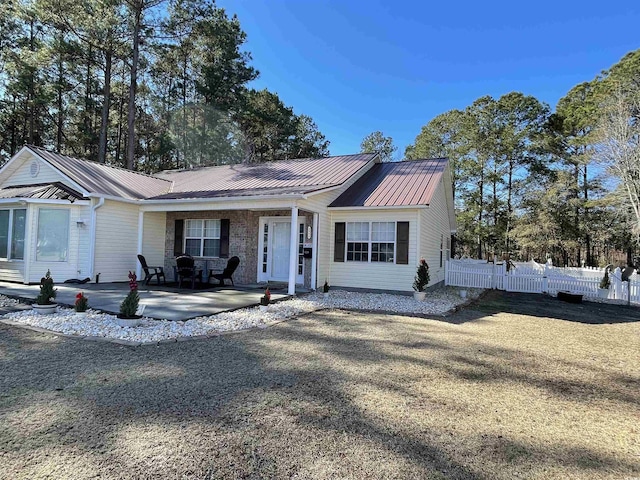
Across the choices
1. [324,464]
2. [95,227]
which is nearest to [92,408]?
[324,464]

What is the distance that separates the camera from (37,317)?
6879 millimetres

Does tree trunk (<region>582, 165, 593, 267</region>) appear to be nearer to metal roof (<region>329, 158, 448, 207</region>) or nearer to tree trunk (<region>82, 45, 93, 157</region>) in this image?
metal roof (<region>329, 158, 448, 207</region>)

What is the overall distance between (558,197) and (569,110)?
6.97 m

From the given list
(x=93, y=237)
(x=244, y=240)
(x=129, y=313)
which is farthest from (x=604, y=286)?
(x=93, y=237)

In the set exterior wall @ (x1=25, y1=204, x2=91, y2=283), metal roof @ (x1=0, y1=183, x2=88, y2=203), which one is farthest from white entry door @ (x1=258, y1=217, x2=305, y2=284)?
metal roof @ (x1=0, y1=183, x2=88, y2=203)

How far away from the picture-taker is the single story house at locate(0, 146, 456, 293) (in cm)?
1127

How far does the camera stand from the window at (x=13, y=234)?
1153 centimetres

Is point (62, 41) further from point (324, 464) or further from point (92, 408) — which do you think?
point (324, 464)

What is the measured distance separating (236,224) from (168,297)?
3973 millimetres

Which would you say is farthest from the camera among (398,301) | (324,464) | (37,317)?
(398,301)

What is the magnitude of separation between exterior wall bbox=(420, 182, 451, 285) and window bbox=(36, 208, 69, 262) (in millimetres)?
11168

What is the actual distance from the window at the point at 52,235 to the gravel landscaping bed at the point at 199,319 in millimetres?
3152

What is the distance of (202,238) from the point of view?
43.5 ft

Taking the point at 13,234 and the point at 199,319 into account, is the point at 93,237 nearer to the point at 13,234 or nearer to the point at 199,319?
the point at 13,234
